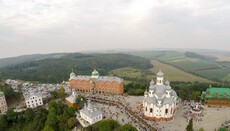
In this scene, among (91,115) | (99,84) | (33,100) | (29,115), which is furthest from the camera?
(99,84)

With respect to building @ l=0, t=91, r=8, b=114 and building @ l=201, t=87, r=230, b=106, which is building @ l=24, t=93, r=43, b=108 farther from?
building @ l=201, t=87, r=230, b=106

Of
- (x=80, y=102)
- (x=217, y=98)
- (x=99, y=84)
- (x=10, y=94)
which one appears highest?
(x=99, y=84)

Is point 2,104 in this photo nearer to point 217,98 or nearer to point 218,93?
point 217,98

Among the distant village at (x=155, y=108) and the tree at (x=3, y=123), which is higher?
the distant village at (x=155, y=108)

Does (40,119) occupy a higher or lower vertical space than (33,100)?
lower

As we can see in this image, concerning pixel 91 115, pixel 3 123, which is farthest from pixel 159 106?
pixel 3 123

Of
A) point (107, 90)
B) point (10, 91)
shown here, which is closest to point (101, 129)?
point (107, 90)

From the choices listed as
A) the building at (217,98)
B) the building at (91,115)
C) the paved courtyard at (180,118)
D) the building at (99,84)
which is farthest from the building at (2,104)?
the building at (217,98)

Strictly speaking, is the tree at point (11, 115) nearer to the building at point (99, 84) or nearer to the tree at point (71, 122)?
the tree at point (71, 122)
